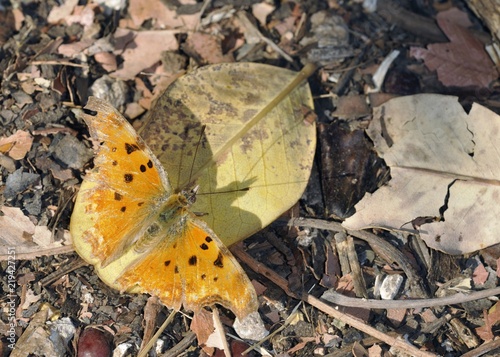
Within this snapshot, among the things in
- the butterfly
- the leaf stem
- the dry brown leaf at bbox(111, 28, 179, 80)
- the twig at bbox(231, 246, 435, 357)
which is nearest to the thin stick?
the butterfly

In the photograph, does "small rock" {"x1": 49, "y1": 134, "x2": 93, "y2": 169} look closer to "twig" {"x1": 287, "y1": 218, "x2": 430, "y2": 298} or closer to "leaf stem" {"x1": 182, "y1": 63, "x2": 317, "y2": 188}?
"leaf stem" {"x1": 182, "y1": 63, "x2": 317, "y2": 188}

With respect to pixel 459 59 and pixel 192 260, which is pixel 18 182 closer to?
pixel 192 260

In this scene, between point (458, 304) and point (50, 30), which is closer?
point (458, 304)

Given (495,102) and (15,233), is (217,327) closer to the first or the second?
(15,233)

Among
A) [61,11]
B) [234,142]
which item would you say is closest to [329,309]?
[234,142]

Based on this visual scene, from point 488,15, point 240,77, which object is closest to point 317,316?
point 240,77

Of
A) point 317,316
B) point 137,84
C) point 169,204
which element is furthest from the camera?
point 137,84

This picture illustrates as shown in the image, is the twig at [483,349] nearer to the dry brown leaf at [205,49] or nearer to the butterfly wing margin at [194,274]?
the butterfly wing margin at [194,274]
